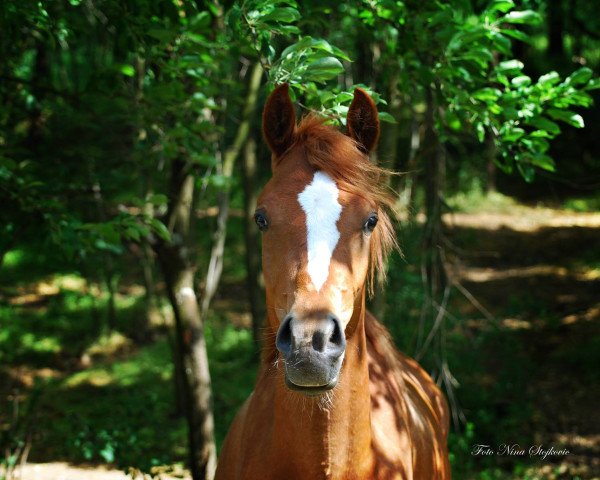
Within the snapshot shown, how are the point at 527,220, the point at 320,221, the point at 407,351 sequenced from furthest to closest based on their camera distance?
the point at 527,220 < the point at 407,351 < the point at 320,221

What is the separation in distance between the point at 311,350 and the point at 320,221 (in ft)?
1.74

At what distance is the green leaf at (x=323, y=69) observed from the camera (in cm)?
298

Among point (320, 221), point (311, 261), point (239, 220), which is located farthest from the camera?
point (239, 220)

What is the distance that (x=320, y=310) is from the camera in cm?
209

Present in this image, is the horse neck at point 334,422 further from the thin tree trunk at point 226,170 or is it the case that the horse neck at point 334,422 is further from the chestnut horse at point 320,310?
the thin tree trunk at point 226,170

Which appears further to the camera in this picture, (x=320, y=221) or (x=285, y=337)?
(x=320, y=221)

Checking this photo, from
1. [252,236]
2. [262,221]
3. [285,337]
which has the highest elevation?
[262,221]

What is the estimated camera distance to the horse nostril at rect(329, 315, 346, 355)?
2.06 meters

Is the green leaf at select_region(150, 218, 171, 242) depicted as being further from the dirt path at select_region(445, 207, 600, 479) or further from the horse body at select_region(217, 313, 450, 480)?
the dirt path at select_region(445, 207, 600, 479)

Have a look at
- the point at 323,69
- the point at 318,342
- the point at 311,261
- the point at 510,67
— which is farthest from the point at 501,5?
the point at 318,342

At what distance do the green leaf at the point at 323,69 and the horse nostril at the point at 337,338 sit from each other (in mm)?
1376

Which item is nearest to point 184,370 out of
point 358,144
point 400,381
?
point 400,381

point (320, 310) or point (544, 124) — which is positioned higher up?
point (544, 124)

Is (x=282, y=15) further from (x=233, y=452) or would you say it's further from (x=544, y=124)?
(x=233, y=452)
